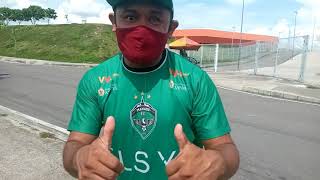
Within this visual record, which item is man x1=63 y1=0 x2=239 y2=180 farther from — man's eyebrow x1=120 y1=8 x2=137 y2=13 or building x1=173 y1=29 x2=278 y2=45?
building x1=173 y1=29 x2=278 y2=45

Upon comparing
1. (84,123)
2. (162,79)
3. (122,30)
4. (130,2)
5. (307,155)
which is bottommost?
(307,155)

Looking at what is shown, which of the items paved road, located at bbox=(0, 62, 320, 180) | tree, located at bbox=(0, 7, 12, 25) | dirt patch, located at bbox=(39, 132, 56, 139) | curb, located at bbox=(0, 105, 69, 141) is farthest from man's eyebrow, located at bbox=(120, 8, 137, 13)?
tree, located at bbox=(0, 7, 12, 25)

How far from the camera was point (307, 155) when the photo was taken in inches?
256

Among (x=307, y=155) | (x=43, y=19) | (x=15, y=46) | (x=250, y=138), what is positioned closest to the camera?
(x=307, y=155)

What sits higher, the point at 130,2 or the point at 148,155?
the point at 130,2

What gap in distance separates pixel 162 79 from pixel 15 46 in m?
43.7

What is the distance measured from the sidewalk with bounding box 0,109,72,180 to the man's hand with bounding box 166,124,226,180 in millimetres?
3626

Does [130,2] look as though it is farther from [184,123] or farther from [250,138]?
[250,138]

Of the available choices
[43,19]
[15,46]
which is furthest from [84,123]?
[43,19]

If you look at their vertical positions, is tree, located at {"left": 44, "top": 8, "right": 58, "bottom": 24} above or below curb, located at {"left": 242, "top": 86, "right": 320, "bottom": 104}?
above

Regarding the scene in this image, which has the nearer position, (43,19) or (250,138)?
(250,138)

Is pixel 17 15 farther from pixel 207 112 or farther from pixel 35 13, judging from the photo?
pixel 207 112

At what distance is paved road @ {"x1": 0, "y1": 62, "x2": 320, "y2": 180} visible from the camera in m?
5.75

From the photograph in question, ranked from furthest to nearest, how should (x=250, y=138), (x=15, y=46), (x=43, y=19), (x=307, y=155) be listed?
(x=43, y=19), (x=15, y=46), (x=250, y=138), (x=307, y=155)
